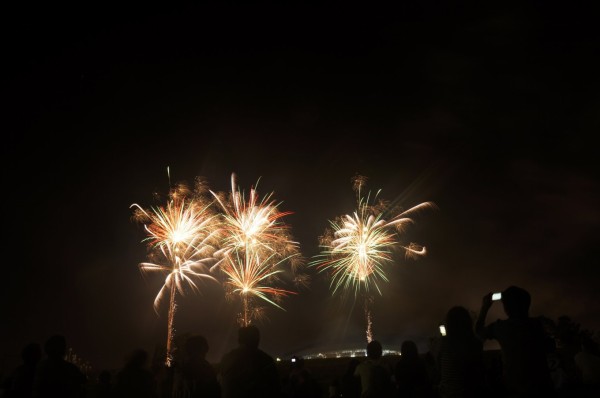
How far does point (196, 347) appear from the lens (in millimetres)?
5988

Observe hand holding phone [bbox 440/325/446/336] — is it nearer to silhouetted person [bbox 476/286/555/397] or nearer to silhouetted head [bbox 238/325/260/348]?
silhouetted person [bbox 476/286/555/397]

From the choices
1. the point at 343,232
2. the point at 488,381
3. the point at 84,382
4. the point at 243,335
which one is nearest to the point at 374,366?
the point at 488,381

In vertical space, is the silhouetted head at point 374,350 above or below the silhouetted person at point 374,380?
above

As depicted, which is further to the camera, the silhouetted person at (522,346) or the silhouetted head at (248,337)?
the silhouetted head at (248,337)

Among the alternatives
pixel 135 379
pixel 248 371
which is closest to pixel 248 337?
pixel 248 371

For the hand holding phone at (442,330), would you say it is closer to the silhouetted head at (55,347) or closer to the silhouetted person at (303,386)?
the silhouetted person at (303,386)

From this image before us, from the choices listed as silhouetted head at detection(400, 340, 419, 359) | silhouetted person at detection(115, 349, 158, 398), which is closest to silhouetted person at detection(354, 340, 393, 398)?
silhouetted head at detection(400, 340, 419, 359)

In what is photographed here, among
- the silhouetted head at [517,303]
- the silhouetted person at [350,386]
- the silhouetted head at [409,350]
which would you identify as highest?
the silhouetted head at [517,303]

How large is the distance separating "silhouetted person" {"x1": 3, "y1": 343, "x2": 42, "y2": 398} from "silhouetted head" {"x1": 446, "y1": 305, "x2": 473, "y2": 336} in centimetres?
624

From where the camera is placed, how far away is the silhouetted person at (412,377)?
6141mm

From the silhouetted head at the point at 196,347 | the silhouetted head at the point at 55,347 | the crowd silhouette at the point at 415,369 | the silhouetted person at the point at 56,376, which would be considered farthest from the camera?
the silhouetted head at the point at 55,347

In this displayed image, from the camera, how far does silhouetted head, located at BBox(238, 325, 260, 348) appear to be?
5230 millimetres

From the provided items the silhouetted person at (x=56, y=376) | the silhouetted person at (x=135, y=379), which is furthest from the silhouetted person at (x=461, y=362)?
the silhouetted person at (x=56, y=376)

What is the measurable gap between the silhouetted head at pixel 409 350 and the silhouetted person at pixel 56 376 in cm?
494
